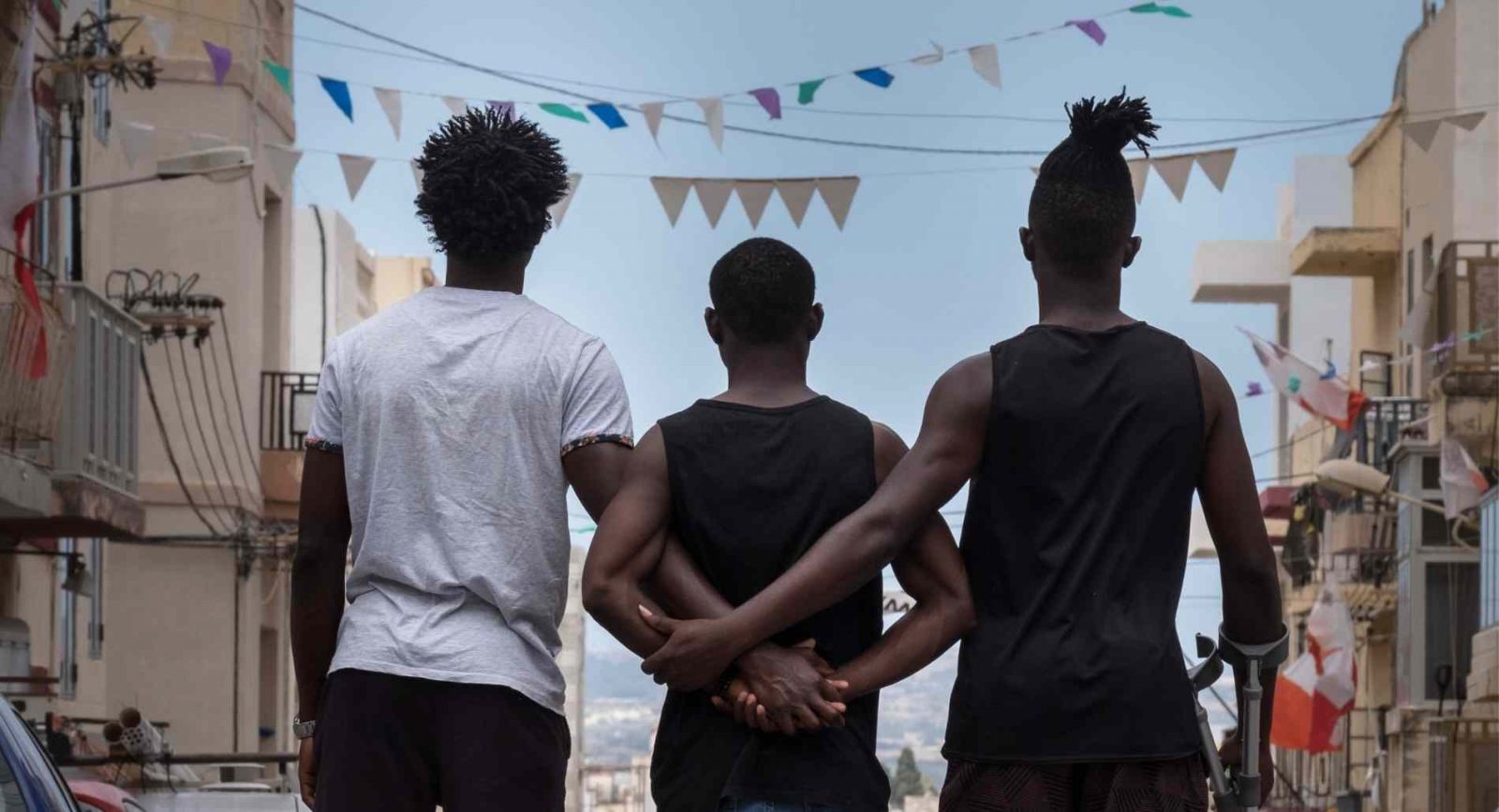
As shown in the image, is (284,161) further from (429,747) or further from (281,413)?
(281,413)

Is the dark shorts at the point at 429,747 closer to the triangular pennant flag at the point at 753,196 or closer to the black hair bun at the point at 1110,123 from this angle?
the black hair bun at the point at 1110,123

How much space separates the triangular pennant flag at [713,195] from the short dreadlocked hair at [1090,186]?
1082 centimetres

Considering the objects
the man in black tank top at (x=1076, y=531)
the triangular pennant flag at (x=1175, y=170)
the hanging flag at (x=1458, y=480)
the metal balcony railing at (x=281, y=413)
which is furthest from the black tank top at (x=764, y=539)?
the metal balcony railing at (x=281, y=413)

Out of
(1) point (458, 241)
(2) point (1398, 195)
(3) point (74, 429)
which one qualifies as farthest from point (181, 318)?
(1) point (458, 241)

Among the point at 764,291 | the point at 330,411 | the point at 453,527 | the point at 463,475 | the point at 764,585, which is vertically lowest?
the point at 764,585

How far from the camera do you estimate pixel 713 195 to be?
16.8 metres

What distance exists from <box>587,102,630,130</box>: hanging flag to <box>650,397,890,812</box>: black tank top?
11554 millimetres

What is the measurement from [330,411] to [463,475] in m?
0.39

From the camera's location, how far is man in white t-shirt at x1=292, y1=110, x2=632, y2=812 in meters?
5.59

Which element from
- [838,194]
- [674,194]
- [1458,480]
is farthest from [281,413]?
[838,194]

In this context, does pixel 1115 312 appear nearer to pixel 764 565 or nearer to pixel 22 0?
pixel 764 565

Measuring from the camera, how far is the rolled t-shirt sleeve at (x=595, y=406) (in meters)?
5.75

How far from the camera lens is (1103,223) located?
5.80m

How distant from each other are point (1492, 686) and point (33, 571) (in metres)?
15.8
